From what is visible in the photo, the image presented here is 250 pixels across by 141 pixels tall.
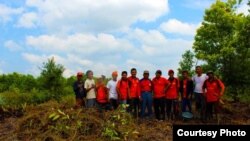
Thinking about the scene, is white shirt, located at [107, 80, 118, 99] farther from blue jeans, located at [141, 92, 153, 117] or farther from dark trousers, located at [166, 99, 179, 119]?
dark trousers, located at [166, 99, 179, 119]

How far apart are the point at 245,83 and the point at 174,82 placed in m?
13.7

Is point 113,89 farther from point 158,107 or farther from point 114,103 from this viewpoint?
point 158,107

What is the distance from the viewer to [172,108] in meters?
19.8

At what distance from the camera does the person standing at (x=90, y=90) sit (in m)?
17.7

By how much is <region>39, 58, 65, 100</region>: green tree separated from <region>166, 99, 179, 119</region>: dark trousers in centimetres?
755

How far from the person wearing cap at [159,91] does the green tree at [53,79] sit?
25.1ft

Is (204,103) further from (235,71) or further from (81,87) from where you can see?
(235,71)

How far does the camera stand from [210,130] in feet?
36.9

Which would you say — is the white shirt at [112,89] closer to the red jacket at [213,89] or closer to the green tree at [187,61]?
the red jacket at [213,89]

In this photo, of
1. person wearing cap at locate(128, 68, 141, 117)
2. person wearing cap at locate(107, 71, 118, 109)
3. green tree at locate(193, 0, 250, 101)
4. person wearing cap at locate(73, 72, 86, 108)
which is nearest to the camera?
person wearing cap at locate(73, 72, 86, 108)

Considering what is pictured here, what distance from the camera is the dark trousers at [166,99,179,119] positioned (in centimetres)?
1878

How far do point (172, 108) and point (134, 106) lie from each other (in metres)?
1.92

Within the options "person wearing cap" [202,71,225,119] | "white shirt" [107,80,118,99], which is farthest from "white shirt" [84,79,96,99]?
"person wearing cap" [202,71,225,119]

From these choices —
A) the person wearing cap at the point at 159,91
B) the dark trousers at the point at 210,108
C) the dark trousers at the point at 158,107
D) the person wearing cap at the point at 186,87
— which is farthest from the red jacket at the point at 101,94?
the dark trousers at the point at 210,108
